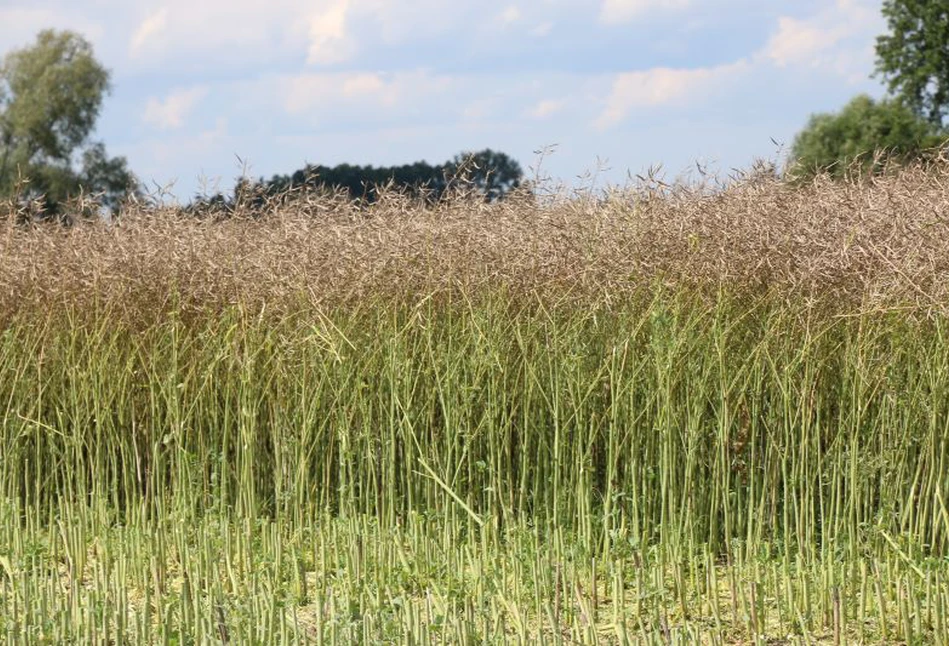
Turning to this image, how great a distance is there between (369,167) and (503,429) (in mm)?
28137

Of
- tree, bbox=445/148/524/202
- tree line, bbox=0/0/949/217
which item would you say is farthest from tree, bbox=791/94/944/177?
tree, bbox=445/148/524/202

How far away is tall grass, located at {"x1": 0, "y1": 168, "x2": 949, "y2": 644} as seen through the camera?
4770mm

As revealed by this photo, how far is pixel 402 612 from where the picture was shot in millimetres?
4371

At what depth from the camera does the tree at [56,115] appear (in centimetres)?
3597

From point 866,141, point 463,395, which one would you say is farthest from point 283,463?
point 866,141

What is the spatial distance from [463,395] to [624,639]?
1.86m

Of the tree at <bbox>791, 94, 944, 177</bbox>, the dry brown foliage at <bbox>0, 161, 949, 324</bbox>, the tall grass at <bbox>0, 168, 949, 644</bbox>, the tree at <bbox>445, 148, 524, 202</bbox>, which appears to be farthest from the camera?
the tree at <bbox>791, 94, 944, 177</bbox>

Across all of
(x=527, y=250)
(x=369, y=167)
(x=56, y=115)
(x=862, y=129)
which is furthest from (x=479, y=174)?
(x=56, y=115)

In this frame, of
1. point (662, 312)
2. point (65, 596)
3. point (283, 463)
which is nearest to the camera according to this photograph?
point (65, 596)

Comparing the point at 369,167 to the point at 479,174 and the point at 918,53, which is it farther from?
the point at 479,174

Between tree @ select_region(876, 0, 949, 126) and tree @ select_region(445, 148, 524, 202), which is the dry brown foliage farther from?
tree @ select_region(876, 0, 949, 126)

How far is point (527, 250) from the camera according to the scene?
20.3ft

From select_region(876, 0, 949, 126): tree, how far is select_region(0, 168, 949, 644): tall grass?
18894 millimetres

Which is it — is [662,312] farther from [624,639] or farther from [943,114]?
[943,114]
